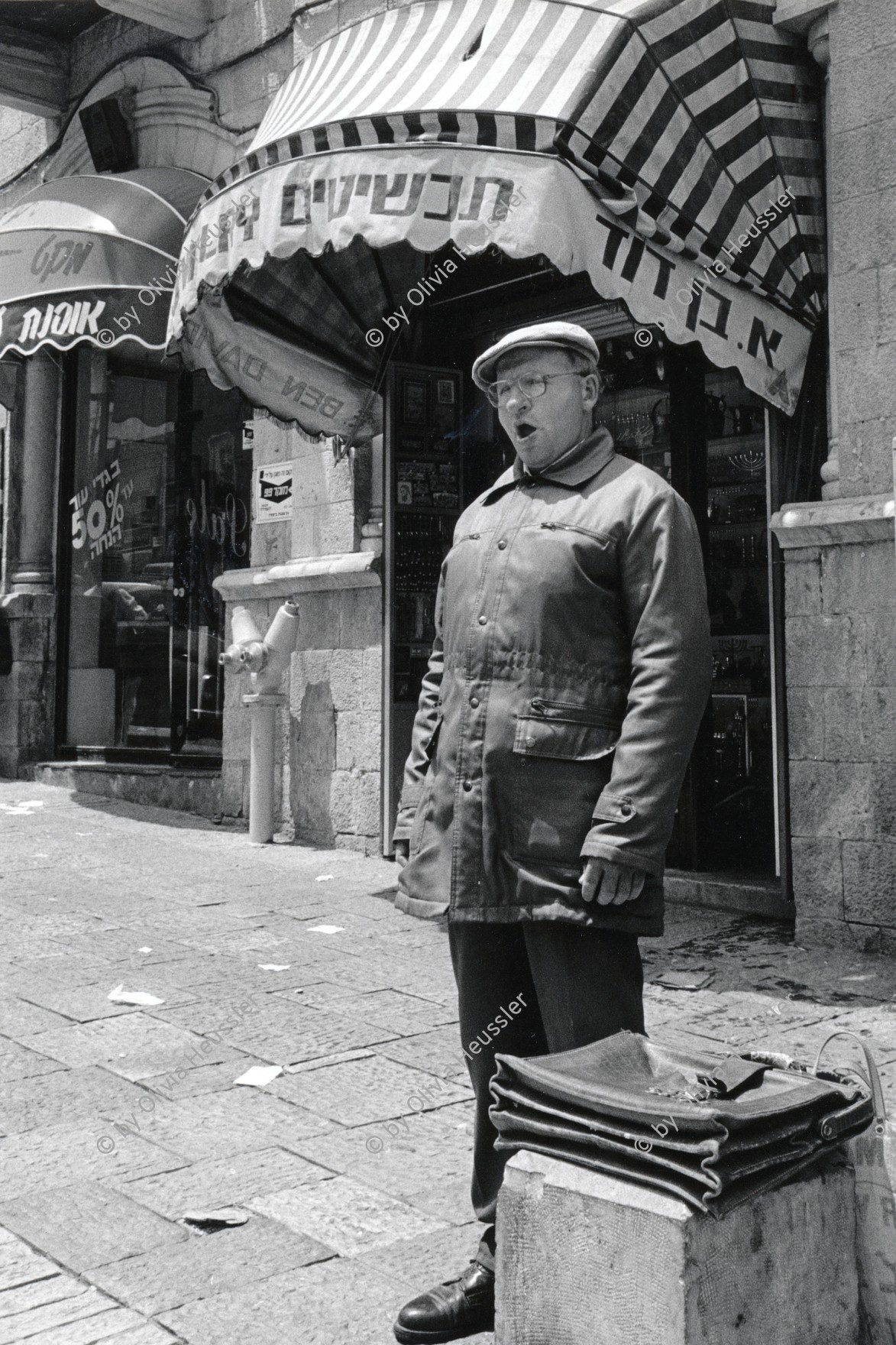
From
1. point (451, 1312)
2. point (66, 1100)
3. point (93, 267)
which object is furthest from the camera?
point (93, 267)

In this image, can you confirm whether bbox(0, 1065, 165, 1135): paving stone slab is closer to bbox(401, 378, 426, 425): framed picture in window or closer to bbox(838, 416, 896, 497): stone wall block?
bbox(838, 416, 896, 497): stone wall block

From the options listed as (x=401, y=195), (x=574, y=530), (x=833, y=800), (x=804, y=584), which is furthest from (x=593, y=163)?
(x=574, y=530)

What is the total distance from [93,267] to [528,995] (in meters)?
8.27

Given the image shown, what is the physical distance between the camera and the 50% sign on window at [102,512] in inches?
482

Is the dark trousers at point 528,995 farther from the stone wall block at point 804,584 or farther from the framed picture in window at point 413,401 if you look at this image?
the framed picture in window at point 413,401

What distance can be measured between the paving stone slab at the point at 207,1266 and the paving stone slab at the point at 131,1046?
50.4 inches

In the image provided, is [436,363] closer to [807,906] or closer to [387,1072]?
[807,906]

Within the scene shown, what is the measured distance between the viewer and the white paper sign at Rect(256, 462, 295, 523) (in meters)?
9.58

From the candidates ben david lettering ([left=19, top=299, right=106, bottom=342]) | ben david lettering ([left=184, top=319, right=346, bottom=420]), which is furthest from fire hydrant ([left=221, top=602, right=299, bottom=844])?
ben david lettering ([left=19, top=299, right=106, bottom=342])

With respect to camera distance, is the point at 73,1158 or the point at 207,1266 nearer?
the point at 207,1266

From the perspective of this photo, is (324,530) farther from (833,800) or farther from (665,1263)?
(665,1263)

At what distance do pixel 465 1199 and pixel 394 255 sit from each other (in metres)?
6.61

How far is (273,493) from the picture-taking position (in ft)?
31.7

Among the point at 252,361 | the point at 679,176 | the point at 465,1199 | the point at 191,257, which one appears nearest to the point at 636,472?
the point at 465,1199
